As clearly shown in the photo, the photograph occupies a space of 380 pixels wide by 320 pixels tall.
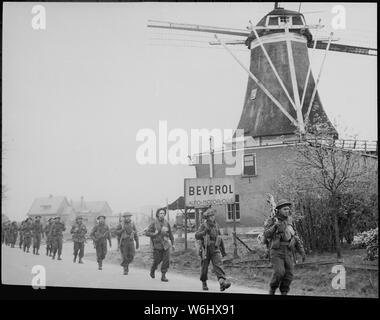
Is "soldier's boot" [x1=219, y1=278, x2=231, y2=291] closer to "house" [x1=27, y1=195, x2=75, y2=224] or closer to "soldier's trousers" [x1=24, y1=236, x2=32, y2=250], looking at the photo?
"house" [x1=27, y1=195, x2=75, y2=224]

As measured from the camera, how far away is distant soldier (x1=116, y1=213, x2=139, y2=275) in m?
7.85

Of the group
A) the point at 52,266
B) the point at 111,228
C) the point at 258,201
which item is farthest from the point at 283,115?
the point at 52,266

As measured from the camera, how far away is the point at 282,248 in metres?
7.12

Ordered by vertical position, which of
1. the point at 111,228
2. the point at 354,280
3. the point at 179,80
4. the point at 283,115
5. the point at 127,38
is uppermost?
the point at 127,38

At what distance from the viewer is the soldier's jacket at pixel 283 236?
7.07 m

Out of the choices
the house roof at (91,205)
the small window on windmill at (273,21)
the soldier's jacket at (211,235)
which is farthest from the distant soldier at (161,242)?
the small window on windmill at (273,21)

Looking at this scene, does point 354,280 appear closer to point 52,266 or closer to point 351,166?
point 351,166

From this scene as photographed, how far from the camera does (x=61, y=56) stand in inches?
321

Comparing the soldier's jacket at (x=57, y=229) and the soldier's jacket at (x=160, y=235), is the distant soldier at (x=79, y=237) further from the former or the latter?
the soldier's jacket at (x=160, y=235)

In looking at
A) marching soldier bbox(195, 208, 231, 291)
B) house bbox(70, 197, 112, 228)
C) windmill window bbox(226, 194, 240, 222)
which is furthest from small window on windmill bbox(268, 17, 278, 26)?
house bbox(70, 197, 112, 228)

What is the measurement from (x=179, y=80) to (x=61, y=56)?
2093 millimetres

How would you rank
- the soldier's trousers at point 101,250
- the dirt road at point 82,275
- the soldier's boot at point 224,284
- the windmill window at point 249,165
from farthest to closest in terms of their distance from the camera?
the soldier's trousers at point 101,250
the windmill window at point 249,165
the dirt road at point 82,275
the soldier's boot at point 224,284

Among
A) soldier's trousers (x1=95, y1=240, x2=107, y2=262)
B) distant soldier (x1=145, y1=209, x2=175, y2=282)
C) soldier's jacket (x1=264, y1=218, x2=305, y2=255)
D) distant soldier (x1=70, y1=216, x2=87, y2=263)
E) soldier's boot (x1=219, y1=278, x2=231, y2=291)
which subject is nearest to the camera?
soldier's jacket (x1=264, y1=218, x2=305, y2=255)

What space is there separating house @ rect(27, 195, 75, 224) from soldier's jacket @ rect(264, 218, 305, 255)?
328 centimetres
